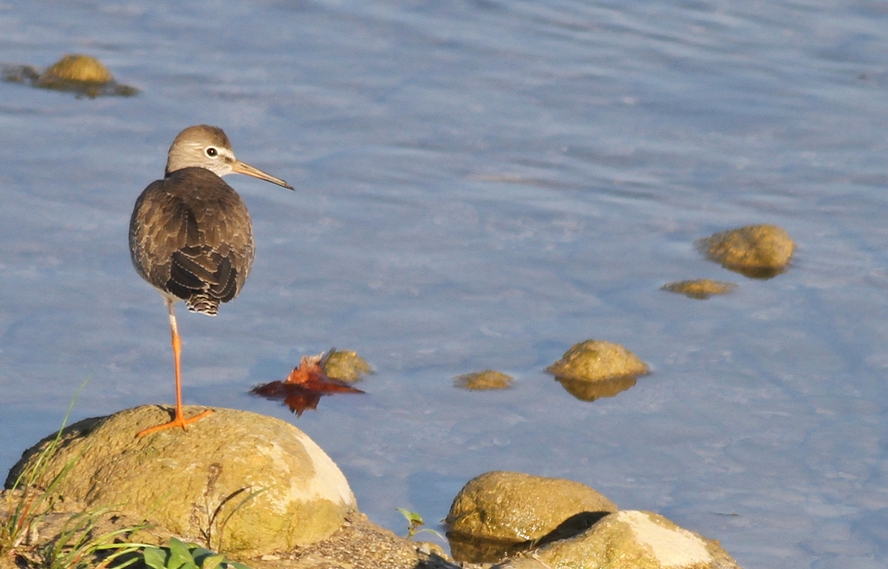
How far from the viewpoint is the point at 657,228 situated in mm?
9938

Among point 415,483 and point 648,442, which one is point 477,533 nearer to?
point 415,483

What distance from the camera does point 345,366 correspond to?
7.72 metres

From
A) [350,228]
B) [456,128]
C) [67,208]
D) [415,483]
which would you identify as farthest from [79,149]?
[415,483]

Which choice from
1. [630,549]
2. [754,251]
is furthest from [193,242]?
[754,251]

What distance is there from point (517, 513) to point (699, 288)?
3371 mm

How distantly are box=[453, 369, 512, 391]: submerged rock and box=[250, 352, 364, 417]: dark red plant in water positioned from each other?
25.0 inches

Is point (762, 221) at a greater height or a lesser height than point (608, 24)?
lesser

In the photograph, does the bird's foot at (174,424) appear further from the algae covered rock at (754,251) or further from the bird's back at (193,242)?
the algae covered rock at (754,251)

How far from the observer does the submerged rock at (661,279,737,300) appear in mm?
9000

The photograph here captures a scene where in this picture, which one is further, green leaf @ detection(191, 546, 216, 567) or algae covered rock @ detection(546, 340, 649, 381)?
algae covered rock @ detection(546, 340, 649, 381)

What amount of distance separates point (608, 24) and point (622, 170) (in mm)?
3463

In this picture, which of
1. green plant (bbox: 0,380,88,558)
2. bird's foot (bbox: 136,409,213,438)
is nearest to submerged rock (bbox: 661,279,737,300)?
bird's foot (bbox: 136,409,213,438)

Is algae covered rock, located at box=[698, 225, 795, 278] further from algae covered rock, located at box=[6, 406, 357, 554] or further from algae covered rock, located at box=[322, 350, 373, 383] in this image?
algae covered rock, located at box=[6, 406, 357, 554]

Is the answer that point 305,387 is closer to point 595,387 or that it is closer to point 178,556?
point 595,387
